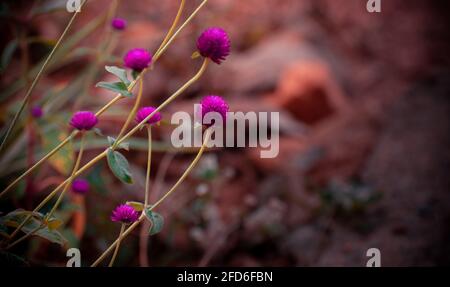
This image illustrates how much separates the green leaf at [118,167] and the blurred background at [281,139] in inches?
13.8

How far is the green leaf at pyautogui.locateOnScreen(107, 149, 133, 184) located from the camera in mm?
659

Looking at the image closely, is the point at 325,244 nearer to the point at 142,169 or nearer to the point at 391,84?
the point at 142,169

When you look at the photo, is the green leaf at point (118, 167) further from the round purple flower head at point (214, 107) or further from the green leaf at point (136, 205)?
the round purple flower head at point (214, 107)

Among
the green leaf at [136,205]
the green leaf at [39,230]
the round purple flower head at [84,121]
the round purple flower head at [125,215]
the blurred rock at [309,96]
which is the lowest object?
the green leaf at [39,230]

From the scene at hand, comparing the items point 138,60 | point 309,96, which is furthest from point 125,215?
point 309,96

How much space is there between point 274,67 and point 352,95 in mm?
446

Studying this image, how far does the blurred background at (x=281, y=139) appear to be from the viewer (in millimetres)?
1331

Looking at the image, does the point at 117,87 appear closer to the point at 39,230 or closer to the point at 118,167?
the point at 118,167

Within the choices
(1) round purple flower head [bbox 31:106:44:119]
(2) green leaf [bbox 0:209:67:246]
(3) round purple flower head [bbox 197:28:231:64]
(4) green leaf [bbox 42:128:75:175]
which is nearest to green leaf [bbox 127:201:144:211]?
(2) green leaf [bbox 0:209:67:246]

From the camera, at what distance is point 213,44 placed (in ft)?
2.11

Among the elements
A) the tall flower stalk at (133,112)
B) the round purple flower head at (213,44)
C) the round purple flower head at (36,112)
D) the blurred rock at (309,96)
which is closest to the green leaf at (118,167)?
the tall flower stalk at (133,112)

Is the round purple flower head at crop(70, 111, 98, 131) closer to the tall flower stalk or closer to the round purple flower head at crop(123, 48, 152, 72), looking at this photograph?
the tall flower stalk

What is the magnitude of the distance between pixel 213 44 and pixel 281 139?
1.30 meters
